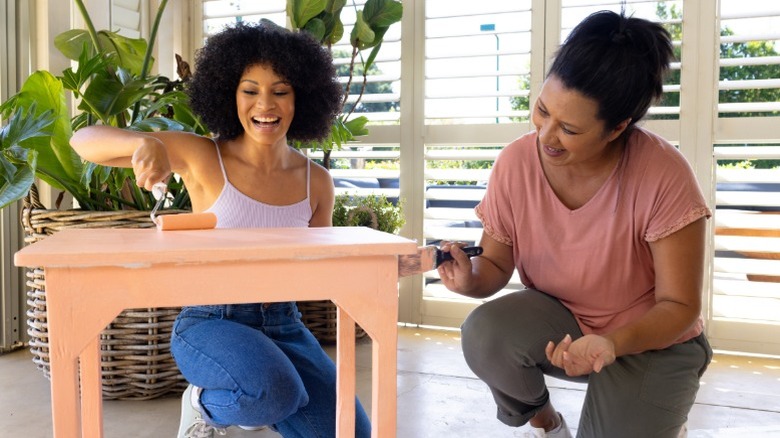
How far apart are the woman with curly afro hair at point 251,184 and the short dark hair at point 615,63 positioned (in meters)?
0.68

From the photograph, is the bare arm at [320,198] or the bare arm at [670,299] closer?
the bare arm at [670,299]

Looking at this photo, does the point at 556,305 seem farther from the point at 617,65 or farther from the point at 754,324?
the point at 754,324

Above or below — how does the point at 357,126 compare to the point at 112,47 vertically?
below

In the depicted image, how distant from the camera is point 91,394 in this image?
1293mm

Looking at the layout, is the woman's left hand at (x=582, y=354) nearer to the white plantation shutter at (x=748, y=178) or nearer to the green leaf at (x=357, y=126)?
the white plantation shutter at (x=748, y=178)

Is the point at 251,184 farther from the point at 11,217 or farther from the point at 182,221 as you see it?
the point at 11,217

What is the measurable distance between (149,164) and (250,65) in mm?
476

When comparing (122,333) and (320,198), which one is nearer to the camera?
(320,198)

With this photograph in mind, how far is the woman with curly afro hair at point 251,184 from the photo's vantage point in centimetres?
153

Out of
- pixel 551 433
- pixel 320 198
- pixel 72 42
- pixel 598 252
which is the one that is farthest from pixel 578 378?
pixel 72 42

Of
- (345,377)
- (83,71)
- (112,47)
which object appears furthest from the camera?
(112,47)

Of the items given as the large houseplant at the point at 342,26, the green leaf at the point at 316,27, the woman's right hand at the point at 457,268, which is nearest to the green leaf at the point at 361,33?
the large houseplant at the point at 342,26

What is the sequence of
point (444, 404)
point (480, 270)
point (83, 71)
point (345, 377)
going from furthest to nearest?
point (444, 404)
point (83, 71)
point (480, 270)
point (345, 377)

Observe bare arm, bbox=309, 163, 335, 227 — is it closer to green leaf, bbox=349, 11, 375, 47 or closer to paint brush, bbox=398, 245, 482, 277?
paint brush, bbox=398, 245, 482, 277
